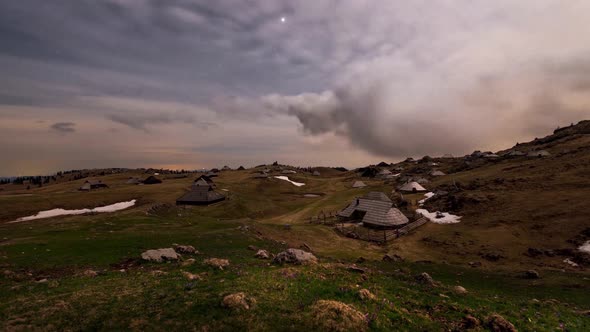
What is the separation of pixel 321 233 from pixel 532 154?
290ft

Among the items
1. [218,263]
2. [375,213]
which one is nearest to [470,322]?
[218,263]

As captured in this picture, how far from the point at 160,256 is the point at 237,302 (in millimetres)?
14474

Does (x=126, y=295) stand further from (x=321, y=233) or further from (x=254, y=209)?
(x=254, y=209)

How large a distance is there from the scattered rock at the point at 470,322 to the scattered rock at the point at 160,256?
23157 mm

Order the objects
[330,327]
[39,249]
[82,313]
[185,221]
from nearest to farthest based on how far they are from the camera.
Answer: [330,327], [82,313], [39,249], [185,221]

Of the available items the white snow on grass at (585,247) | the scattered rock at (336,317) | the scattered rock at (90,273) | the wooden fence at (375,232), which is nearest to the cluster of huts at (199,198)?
the wooden fence at (375,232)

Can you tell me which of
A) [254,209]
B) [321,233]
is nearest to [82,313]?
[321,233]

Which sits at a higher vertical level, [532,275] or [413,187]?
[413,187]

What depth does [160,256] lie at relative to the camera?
25750mm

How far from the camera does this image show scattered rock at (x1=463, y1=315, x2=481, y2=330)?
14.6 metres

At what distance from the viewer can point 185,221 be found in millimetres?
48156

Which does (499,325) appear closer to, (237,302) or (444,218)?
Answer: (237,302)

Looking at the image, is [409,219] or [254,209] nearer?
[409,219]

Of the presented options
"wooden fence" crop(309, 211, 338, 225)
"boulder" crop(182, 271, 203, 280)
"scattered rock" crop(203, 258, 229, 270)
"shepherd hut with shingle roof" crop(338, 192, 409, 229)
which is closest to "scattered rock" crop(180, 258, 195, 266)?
"scattered rock" crop(203, 258, 229, 270)
